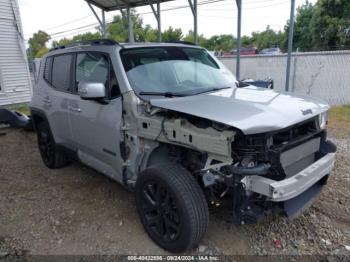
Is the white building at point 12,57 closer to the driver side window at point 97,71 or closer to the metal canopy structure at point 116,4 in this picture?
the metal canopy structure at point 116,4

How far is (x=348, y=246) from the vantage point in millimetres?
2832

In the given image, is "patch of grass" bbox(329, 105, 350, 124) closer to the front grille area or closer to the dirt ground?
the dirt ground

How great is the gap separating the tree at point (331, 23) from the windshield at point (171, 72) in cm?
2795

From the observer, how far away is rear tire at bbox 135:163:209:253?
248 centimetres

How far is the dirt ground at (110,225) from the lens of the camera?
2877 millimetres

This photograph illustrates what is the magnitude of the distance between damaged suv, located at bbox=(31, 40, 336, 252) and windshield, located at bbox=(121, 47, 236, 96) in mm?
13

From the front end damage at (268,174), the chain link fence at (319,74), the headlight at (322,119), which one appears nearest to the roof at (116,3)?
the chain link fence at (319,74)

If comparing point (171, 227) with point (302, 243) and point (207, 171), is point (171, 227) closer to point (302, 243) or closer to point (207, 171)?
point (207, 171)

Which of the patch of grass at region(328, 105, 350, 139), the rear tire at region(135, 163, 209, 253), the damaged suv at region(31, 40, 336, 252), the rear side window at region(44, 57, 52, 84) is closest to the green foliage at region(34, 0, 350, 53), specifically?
the rear side window at region(44, 57, 52, 84)

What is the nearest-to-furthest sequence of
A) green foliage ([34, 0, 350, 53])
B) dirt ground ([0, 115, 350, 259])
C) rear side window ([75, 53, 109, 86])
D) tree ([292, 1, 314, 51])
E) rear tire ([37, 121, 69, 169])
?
1. dirt ground ([0, 115, 350, 259])
2. rear side window ([75, 53, 109, 86])
3. rear tire ([37, 121, 69, 169])
4. green foliage ([34, 0, 350, 53])
5. tree ([292, 1, 314, 51])

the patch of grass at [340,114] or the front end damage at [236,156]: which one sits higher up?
the front end damage at [236,156]

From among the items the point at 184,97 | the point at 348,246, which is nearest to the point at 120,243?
the point at 184,97

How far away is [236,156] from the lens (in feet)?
7.68

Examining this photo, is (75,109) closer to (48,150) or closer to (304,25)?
(48,150)
